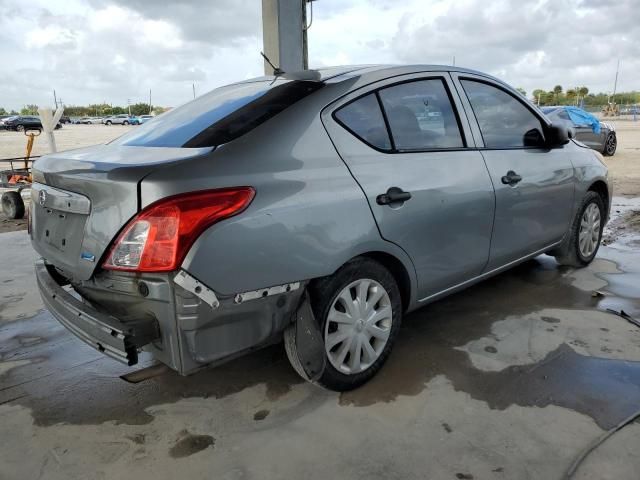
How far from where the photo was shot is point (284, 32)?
8539 millimetres

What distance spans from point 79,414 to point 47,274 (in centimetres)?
71

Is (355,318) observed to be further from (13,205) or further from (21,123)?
(21,123)

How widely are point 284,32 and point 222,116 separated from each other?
662 cm

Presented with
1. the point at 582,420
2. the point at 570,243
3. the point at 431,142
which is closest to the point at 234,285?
the point at 431,142

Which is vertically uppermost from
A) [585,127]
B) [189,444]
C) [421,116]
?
[585,127]

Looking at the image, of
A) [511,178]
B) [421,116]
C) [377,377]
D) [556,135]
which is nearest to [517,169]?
[511,178]

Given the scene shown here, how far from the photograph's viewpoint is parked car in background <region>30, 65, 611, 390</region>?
77.3 inches

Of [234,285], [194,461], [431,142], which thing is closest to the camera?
[234,285]

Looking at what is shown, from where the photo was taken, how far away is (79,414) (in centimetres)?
250

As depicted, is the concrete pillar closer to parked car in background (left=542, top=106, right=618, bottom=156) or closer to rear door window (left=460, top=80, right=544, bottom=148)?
rear door window (left=460, top=80, right=544, bottom=148)

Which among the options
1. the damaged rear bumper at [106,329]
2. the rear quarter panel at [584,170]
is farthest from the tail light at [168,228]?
the rear quarter panel at [584,170]

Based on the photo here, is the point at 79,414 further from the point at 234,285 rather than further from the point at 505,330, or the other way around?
the point at 505,330

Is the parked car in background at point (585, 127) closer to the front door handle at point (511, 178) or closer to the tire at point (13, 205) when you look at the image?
the front door handle at point (511, 178)

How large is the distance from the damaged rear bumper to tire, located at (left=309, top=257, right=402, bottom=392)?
739 millimetres
